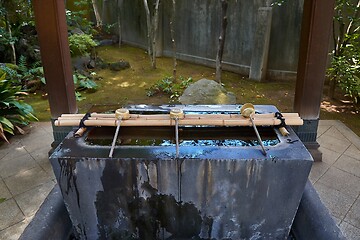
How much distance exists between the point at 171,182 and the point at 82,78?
17.9 feet

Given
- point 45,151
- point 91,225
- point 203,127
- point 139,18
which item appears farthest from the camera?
point 139,18

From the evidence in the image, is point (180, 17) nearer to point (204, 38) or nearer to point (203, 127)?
point (204, 38)

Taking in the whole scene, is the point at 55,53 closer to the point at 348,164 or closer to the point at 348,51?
the point at 348,164

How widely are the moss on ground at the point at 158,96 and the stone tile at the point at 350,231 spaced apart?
2.28 metres

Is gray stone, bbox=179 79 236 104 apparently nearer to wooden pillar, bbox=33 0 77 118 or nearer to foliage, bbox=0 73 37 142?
wooden pillar, bbox=33 0 77 118

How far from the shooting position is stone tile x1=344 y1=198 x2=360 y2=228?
7.93ft

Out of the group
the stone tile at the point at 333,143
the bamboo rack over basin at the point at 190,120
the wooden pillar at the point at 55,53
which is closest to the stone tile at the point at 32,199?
the wooden pillar at the point at 55,53

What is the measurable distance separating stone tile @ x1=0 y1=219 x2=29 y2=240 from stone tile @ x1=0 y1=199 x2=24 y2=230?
2.0 inches

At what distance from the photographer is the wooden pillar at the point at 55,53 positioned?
9.40 feet

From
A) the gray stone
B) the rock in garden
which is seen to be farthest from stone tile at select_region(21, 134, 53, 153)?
the rock in garden

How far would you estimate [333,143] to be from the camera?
12.3ft

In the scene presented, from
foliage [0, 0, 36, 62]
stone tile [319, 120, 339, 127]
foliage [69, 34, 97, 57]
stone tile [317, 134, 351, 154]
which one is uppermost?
foliage [0, 0, 36, 62]

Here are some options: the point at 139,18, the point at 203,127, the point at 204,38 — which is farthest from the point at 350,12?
the point at 139,18

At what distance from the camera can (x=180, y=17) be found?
8.65m
